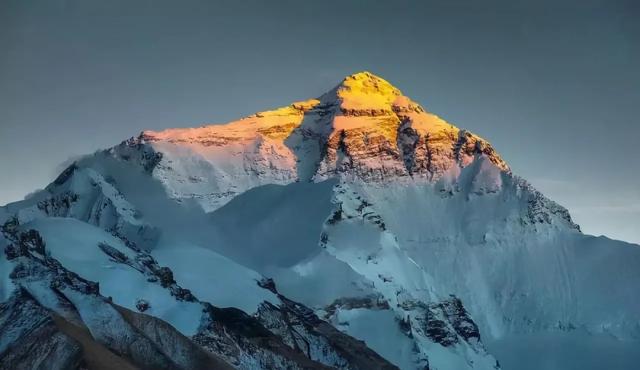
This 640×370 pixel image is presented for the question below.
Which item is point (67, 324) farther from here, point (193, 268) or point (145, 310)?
point (193, 268)

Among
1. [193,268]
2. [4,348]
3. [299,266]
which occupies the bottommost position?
[4,348]

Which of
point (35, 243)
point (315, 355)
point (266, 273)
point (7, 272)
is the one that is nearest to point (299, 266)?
point (266, 273)

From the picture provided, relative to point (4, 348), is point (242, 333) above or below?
above

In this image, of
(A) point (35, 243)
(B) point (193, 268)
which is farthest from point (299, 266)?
(A) point (35, 243)

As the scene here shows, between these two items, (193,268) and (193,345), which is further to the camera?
(193,268)

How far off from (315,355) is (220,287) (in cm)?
1660

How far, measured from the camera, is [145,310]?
117 m

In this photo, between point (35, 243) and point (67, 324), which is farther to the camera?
point (35, 243)

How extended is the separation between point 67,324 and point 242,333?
111 ft

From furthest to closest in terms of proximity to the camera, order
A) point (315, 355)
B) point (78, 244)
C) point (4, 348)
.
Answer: point (315, 355), point (78, 244), point (4, 348)

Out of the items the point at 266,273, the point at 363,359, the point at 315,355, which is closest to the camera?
the point at 315,355

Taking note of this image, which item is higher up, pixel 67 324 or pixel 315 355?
pixel 315 355

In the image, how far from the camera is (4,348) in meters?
87.8

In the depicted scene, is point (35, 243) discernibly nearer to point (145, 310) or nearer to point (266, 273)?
point (145, 310)
